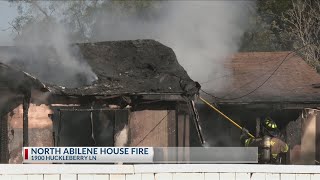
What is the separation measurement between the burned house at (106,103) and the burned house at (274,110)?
2.19 m

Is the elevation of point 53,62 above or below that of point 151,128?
above

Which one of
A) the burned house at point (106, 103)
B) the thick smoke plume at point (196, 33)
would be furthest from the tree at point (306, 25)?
the burned house at point (106, 103)

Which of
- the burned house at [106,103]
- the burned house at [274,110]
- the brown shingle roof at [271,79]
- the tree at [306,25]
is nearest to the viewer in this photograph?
the burned house at [106,103]

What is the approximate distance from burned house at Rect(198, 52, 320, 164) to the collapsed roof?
2421 millimetres

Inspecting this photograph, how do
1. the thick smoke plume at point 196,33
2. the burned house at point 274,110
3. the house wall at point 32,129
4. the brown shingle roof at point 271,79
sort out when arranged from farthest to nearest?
1. the thick smoke plume at point 196,33
2. the burned house at point 274,110
3. the brown shingle roof at point 271,79
4. the house wall at point 32,129

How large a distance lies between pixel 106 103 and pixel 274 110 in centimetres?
477

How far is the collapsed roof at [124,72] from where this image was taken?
962 centimetres

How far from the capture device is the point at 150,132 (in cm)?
1167

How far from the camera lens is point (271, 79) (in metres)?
14.3

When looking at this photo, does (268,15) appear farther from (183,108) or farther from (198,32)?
(183,108)
